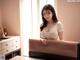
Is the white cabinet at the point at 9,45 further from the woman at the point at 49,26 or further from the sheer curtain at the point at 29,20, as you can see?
the woman at the point at 49,26

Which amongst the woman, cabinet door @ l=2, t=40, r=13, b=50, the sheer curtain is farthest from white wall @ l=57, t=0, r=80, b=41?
cabinet door @ l=2, t=40, r=13, b=50

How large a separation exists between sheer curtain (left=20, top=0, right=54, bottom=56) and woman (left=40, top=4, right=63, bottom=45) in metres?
1.58

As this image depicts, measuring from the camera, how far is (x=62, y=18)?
3439 millimetres

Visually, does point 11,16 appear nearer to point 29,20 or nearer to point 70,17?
point 29,20

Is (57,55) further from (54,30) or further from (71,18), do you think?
(71,18)

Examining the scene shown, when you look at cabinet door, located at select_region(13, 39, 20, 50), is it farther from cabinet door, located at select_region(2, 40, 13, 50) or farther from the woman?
the woman

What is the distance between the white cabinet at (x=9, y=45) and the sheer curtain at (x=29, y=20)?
8.0 inches

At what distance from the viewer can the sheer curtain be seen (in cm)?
395

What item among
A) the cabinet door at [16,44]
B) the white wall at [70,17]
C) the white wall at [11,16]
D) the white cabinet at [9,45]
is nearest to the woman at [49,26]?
the white wall at [70,17]

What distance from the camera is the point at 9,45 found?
3.57 metres

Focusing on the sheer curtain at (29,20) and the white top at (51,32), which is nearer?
the white top at (51,32)

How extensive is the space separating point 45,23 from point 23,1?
1.72 metres

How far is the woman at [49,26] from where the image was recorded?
7.31 ft

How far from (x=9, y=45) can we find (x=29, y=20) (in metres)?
0.81
